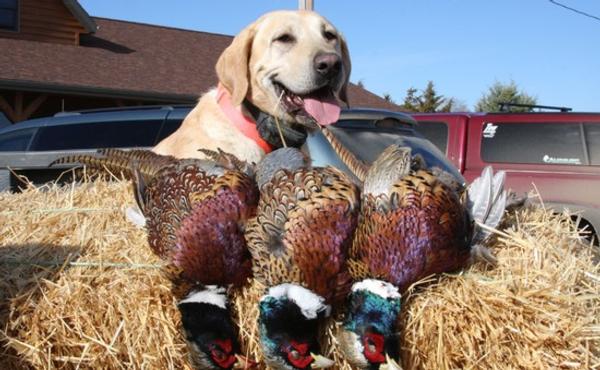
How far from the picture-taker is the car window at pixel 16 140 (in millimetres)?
7286

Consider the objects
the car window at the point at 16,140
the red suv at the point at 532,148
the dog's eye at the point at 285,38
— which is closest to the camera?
the dog's eye at the point at 285,38

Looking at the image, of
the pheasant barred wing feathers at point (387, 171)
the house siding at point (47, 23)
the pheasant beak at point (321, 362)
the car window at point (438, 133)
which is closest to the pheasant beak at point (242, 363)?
the pheasant beak at point (321, 362)

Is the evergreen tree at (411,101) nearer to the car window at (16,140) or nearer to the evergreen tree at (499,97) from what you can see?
the evergreen tree at (499,97)

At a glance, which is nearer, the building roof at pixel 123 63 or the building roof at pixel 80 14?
the building roof at pixel 123 63

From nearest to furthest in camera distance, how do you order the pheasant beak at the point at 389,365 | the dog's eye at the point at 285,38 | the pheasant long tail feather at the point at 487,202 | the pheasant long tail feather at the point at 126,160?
1. the pheasant beak at the point at 389,365
2. the pheasant long tail feather at the point at 487,202
3. the pheasant long tail feather at the point at 126,160
4. the dog's eye at the point at 285,38

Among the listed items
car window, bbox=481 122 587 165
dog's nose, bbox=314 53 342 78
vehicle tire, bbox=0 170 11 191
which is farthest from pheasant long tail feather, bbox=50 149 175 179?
car window, bbox=481 122 587 165

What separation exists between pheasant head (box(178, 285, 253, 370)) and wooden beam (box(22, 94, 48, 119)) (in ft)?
45.4

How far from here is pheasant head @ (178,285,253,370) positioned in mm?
2105

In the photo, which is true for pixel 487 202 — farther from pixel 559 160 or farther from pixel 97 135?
pixel 559 160

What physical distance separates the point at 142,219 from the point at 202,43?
697 inches

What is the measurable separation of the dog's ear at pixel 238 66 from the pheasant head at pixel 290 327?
197 centimetres

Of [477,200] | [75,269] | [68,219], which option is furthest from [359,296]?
[68,219]

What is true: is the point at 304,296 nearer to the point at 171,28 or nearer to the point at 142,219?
the point at 142,219

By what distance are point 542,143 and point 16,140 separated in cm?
576
